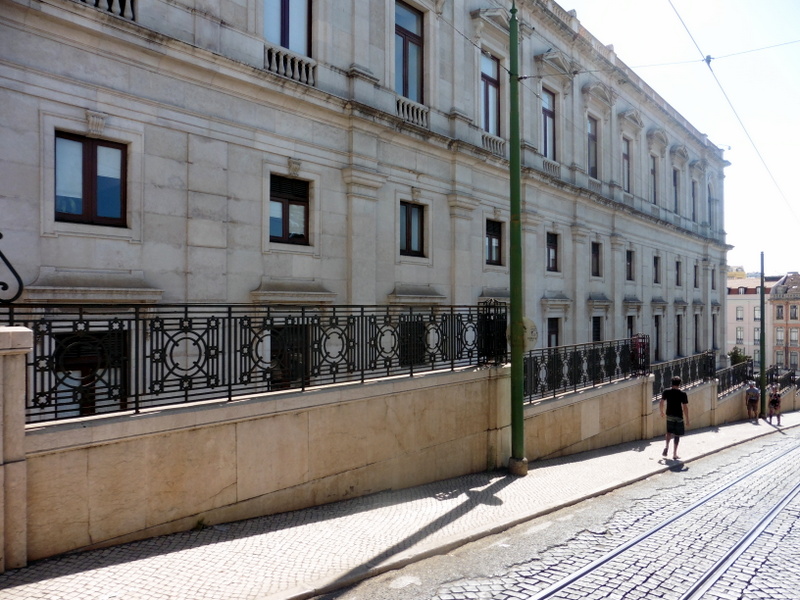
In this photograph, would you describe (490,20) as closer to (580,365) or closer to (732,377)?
(580,365)

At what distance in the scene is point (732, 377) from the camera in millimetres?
27953

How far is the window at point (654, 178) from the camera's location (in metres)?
31.3

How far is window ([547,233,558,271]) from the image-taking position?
21.9m

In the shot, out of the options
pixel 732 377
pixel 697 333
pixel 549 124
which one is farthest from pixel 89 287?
pixel 697 333

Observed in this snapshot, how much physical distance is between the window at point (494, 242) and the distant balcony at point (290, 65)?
802 centimetres

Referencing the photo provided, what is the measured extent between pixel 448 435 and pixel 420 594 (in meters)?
4.48

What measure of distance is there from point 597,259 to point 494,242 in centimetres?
858

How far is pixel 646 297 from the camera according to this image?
29.4m

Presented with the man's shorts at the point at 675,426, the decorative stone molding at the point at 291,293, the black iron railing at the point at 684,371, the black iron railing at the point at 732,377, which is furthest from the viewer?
the black iron railing at the point at 732,377

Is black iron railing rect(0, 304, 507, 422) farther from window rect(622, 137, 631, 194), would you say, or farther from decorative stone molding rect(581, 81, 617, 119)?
window rect(622, 137, 631, 194)

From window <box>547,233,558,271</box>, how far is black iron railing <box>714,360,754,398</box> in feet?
30.8

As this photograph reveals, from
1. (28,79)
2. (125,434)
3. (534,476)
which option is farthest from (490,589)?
(28,79)

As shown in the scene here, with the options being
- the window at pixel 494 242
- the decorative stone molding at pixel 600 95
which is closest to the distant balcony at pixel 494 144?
the window at pixel 494 242

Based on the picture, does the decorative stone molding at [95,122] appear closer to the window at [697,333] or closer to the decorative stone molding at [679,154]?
the decorative stone molding at [679,154]
